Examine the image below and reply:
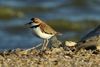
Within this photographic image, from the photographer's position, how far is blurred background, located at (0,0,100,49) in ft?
83.0

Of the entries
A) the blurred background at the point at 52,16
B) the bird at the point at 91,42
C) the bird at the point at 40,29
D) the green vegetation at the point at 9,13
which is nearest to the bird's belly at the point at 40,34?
the bird at the point at 40,29

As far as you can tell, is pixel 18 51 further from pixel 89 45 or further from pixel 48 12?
pixel 48 12

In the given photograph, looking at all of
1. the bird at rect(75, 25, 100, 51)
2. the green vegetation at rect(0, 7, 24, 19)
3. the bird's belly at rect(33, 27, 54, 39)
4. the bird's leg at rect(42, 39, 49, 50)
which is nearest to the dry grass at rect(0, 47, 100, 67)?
the bird's leg at rect(42, 39, 49, 50)

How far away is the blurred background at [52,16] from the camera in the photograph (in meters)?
25.3

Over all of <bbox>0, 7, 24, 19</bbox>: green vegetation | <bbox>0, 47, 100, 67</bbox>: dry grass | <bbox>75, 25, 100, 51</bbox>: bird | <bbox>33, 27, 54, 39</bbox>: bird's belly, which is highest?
<bbox>0, 7, 24, 19</bbox>: green vegetation

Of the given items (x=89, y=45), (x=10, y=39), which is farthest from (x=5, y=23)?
(x=89, y=45)

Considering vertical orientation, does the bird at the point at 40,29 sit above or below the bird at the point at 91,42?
above

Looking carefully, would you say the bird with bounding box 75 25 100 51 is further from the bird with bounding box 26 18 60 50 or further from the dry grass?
the bird with bounding box 26 18 60 50

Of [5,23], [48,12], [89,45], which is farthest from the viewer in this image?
[48,12]

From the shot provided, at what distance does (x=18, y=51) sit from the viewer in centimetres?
996

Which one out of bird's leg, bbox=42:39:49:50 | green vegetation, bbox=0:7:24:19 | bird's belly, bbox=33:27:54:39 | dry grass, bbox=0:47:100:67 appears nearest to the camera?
dry grass, bbox=0:47:100:67

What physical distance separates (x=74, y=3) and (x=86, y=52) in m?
22.5

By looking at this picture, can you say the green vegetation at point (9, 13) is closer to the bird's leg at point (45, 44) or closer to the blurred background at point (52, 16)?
the blurred background at point (52, 16)

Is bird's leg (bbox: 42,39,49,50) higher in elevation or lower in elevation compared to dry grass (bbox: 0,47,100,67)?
higher
